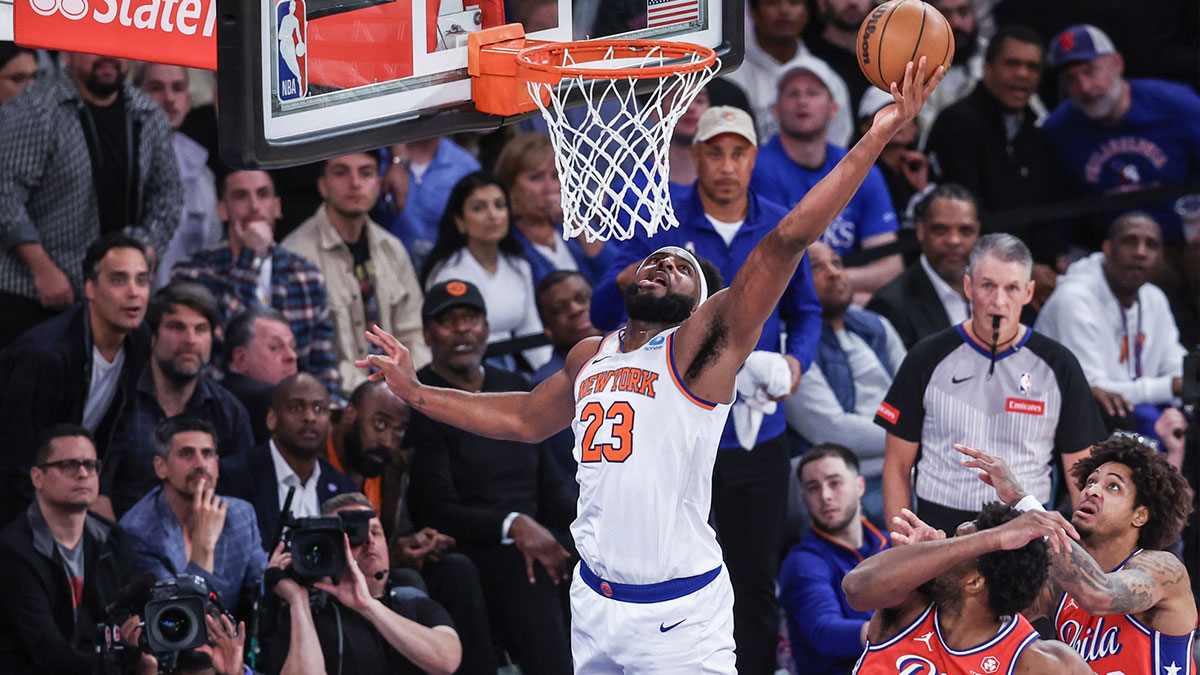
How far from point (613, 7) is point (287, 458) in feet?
9.19

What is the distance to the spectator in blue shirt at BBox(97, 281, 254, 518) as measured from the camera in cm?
812

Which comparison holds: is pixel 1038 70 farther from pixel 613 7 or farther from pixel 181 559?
pixel 181 559

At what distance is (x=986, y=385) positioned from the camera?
7.60 metres

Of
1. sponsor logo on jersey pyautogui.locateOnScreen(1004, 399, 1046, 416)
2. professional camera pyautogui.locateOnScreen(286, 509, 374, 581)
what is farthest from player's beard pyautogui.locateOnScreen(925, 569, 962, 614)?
professional camera pyautogui.locateOnScreen(286, 509, 374, 581)

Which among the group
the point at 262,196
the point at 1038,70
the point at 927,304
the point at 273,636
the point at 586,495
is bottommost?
the point at 273,636

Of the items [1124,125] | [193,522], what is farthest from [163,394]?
[1124,125]

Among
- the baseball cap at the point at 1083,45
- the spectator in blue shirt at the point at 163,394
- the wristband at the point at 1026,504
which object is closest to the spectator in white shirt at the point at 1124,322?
the baseball cap at the point at 1083,45

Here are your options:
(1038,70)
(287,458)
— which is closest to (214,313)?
(287,458)

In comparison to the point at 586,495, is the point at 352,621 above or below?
below

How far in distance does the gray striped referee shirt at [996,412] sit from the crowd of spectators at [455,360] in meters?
0.01

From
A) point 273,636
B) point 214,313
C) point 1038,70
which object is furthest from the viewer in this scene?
point 1038,70

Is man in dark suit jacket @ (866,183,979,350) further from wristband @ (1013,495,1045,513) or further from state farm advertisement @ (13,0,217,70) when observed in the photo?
state farm advertisement @ (13,0,217,70)

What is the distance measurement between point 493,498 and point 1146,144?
5.50m

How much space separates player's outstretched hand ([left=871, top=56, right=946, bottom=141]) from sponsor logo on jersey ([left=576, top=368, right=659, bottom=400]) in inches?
50.3
